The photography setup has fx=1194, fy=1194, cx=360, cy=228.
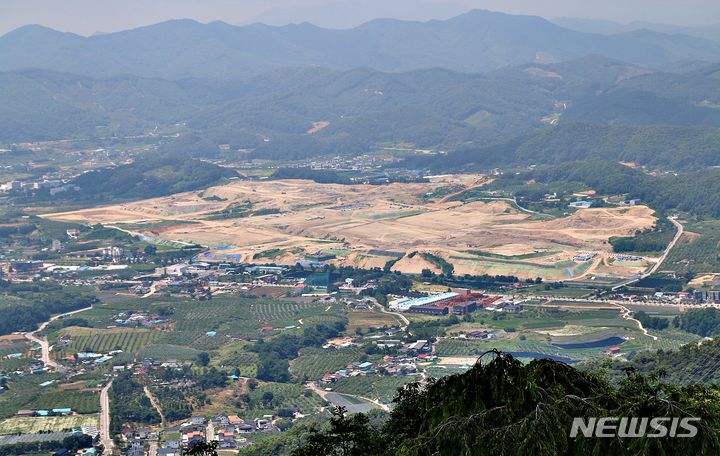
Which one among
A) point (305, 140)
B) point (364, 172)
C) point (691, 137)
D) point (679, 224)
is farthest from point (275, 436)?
point (305, 140)

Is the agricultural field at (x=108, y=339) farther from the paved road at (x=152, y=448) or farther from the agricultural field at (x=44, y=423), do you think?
the paved road at (x=152, y=448)

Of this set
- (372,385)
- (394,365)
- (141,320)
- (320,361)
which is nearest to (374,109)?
(141,320)

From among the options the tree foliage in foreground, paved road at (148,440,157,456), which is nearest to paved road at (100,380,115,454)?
paved road at (148,440,157,456)

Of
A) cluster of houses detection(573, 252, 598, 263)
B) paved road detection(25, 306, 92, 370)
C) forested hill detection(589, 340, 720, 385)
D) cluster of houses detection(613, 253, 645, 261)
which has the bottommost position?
paved road detection(25, 306, 92, 370)

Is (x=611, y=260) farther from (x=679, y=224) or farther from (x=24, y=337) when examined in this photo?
(x=24, y=337)

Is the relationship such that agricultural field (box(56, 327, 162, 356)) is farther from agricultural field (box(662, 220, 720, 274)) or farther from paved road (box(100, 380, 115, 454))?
agricultural field (box(662, 220, 720, 274))

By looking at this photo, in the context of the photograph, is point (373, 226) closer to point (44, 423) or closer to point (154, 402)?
point (154, 402)
